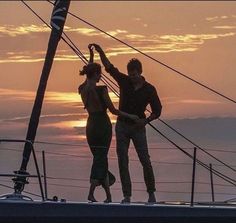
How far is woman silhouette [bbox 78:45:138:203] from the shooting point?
1306 centimetres

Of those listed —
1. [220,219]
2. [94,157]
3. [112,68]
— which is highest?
[112,68]

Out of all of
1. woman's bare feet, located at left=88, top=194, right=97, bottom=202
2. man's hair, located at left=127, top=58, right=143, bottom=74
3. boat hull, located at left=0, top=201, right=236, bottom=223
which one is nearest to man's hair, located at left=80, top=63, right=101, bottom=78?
man's hair, located at left=127, top=58, right=143, bottom=74

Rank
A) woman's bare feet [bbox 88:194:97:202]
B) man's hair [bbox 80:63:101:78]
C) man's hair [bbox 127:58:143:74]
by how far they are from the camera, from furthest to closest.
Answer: man's hair [bbox 127:58:143:74] → woman's bare feet [bbox 88:194:97:202] → man's hair [bbox 80:63:101:78]

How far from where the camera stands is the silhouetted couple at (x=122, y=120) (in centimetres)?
1314

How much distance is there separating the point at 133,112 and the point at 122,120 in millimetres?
201

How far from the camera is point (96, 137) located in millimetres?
13273

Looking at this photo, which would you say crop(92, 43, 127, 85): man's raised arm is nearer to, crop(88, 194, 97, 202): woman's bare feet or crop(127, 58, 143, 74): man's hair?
crop(127, 58, 143, 74): man's hair

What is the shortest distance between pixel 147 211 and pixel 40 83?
283cm

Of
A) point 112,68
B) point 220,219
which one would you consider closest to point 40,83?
point 112,68

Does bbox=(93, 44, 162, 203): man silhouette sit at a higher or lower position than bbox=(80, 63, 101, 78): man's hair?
lower

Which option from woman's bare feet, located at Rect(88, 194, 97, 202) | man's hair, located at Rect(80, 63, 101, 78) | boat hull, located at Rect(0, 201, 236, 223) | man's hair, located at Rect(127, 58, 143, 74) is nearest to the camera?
boat hull, located at Rect(0, 201, 236, 223)

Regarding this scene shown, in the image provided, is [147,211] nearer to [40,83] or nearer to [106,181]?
[106,181]

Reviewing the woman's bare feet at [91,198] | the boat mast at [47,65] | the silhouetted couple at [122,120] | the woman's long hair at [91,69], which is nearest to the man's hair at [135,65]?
the silhouetted couple at [122,120]

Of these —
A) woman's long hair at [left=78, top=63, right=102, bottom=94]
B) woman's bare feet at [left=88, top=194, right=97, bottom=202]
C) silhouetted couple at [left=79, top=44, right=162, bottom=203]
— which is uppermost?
woman's long hair at [left=78, top=63, right=102, bottom=94]
